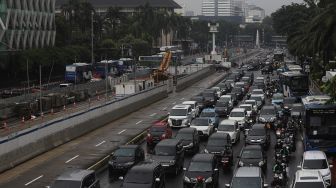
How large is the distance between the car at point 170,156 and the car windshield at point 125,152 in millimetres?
1003

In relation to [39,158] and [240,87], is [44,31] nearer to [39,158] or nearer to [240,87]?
[240,87]

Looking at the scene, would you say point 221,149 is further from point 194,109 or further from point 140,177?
point 194,109

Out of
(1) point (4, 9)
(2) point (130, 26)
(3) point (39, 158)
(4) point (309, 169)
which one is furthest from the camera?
(2) point (130, 26)

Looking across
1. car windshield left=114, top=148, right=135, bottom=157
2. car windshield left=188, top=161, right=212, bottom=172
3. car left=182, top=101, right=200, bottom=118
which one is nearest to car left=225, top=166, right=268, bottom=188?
car windshield left=188, top=161, right=212, bottom=172

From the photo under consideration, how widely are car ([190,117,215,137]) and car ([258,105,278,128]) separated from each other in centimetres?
373

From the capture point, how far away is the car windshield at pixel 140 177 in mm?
23189

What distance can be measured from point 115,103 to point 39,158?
648 inches

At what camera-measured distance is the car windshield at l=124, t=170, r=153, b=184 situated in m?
23.2

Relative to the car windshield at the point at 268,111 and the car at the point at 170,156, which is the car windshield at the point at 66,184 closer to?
the car at the point at 170,156


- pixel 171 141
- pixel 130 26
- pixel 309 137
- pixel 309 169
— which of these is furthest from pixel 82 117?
pixel 130 26

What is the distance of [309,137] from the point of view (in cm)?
3072

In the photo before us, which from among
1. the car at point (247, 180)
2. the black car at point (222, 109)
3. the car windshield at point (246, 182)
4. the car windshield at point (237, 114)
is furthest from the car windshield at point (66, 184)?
the black car at point (222, 109)

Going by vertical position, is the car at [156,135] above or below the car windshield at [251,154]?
below

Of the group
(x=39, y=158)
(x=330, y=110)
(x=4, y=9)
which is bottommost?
(x=39, y=158)
